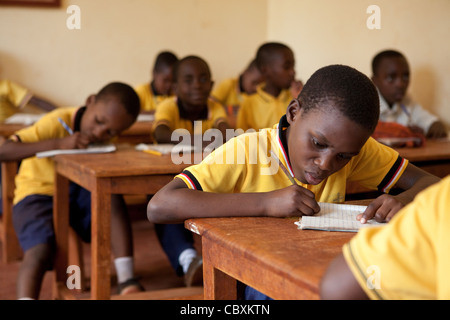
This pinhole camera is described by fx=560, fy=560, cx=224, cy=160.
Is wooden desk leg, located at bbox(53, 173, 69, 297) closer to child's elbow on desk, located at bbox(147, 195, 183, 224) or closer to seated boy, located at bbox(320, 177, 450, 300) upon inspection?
child's elbow on desk, located at bbox(147, 195, 183, 224)

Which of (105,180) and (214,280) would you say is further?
(105,180)

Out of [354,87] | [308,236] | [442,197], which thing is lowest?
[308,236]

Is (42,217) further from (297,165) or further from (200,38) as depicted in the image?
(200,38)

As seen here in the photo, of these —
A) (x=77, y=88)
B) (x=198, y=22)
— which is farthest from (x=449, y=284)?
(x=198, y=22)

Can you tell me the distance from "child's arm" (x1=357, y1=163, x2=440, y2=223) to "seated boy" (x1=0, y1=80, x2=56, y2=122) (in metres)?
3.41

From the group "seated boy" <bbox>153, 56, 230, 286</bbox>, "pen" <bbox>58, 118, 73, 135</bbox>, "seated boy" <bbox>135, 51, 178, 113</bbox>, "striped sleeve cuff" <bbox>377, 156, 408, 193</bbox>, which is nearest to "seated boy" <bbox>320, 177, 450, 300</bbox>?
→ "striped sleeve cuff" <bbox>377, 156, 408, 193</bbox>

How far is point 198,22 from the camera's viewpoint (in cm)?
499

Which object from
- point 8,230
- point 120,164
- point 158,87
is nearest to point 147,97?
point 158,87

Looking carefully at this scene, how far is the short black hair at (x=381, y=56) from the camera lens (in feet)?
10.9

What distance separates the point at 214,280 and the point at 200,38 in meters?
4.08

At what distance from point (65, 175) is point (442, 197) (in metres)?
1.75

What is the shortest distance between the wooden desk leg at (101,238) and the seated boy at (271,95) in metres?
1.53

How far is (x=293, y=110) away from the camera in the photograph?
1.34m
